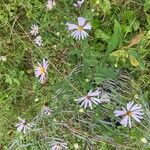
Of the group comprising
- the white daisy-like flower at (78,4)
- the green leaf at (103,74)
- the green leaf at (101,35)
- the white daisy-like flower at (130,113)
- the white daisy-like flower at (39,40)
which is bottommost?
the white daisy-like flower at (130,113)

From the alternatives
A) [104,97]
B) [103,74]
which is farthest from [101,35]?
[104,97]

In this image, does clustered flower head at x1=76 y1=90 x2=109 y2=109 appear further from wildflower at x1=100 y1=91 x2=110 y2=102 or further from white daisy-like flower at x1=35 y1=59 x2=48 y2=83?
white daisy-like flower at x1=35 y1=59 x2=48 y2=83

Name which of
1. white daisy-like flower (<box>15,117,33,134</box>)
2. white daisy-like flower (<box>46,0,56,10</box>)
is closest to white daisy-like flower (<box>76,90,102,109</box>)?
white daisy-like flower (<box>15,117,33,134</box>)

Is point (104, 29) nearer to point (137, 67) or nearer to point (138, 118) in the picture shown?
point (137, 67)

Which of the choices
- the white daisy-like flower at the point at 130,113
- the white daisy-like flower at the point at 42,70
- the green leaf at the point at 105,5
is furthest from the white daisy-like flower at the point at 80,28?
the white daisy-like flower at the point at 130,113

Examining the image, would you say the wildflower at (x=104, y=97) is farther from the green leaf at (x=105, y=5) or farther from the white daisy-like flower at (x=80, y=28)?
the green leaf at (x=105, y=5)

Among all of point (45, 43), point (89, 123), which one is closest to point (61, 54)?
point (45, 43)

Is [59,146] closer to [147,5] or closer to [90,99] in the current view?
[90,99]

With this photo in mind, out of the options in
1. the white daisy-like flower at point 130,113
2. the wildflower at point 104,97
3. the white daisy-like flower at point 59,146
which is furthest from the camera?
the white daisy-like flower at point 59,146
